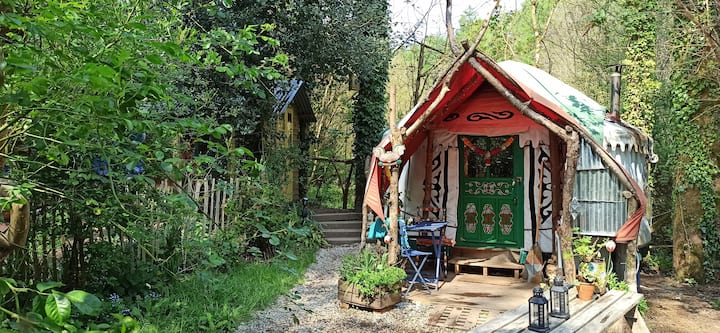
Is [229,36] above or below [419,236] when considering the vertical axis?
above

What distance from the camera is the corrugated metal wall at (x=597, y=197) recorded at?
237 inches

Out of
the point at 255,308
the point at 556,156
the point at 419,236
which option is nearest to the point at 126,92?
the point at 255,308

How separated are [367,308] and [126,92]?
4.55 metres

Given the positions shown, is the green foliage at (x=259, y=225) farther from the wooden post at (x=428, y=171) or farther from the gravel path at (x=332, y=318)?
the wooden post at (x=428, y=171)

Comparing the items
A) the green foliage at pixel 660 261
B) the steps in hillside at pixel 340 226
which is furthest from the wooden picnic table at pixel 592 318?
the steps in hillside at pixel 340 226

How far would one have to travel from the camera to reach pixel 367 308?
5.58 metres

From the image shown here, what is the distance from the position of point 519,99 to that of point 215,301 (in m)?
4.30

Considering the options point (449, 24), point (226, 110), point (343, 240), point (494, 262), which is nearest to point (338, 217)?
point (343, 240)

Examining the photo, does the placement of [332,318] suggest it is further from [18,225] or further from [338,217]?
[338,217]

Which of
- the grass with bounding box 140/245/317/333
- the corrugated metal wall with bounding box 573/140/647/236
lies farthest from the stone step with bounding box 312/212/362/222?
the corrugated metal wall with bounding box 573/140/647/236

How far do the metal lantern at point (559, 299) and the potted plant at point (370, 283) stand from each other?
1782 mm

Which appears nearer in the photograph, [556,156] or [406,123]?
[406,123]

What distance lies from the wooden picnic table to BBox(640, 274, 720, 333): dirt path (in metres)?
1.16

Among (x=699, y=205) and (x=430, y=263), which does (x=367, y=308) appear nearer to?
(x=430, y=263)
